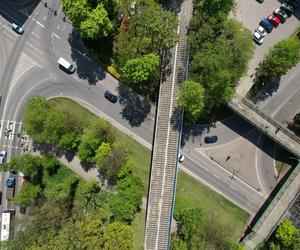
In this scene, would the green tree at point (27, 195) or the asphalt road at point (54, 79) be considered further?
the asphalt road at point (54, 79)

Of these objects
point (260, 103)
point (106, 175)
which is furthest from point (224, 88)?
point (106, 175)

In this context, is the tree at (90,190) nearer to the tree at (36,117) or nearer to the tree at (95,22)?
the tree at (36,117)

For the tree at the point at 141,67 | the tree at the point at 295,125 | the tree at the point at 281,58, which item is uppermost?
the tree at the point at 281,58

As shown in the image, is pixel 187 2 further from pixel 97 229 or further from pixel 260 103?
pixel 97 229

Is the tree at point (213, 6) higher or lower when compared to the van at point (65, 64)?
higher

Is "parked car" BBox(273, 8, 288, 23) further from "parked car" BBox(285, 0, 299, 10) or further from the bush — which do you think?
the bush

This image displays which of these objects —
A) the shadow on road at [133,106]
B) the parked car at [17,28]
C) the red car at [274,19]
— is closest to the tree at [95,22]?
the shadow on road at [133,106]

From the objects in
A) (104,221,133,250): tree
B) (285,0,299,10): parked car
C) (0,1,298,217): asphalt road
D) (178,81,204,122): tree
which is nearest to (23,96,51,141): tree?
(0,1,298,217): asphalt road
